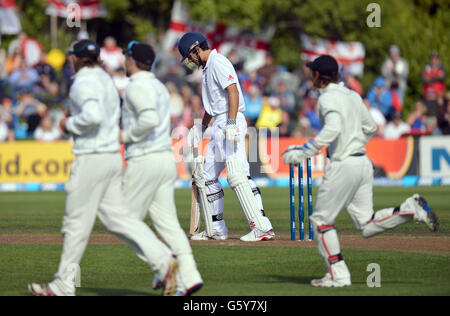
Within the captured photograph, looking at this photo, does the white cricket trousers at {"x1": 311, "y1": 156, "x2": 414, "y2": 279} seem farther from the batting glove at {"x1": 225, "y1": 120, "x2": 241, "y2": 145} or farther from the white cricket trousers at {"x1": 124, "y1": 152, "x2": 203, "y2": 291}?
the batting glove at {"x1": 225, "y1": 120, "x2": 241, "y2": 145}

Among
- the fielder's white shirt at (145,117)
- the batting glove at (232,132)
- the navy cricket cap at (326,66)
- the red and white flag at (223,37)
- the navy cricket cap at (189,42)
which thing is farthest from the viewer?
the red and white flag at (223,37)

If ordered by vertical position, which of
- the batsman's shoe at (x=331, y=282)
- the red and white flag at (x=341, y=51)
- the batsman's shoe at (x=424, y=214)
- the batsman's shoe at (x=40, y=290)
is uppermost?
the red and white flag at (x=341, y=51)

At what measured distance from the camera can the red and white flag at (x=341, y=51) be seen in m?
36.3

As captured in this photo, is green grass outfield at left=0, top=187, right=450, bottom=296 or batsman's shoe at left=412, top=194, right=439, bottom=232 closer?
green grass outfield at left=0, top=187, right=450, bottom=296

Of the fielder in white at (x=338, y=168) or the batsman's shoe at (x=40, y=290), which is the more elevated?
the fielder in white at (x=338, y=168)

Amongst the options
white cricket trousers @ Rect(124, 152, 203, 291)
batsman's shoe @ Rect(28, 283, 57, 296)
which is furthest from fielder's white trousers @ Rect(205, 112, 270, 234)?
batsman's shoe @ Rect(28, 283, 57, 296)

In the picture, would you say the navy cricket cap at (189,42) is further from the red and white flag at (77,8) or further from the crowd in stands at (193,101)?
the red and white flag at (77,8)

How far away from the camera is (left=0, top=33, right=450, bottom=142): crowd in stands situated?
26859mm

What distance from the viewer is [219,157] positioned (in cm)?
1284

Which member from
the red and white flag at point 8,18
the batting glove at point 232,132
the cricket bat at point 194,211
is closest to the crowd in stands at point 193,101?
the red and white flag at point 8,18

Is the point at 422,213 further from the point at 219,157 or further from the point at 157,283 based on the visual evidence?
the point at 219,157

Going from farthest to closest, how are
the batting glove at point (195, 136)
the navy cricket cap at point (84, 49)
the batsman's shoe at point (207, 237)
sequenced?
1. the batsman's shoe at point (207, 237)
2. the batting glove at point (195, 136)
3. the navy cricket cap at point (84, 49)
